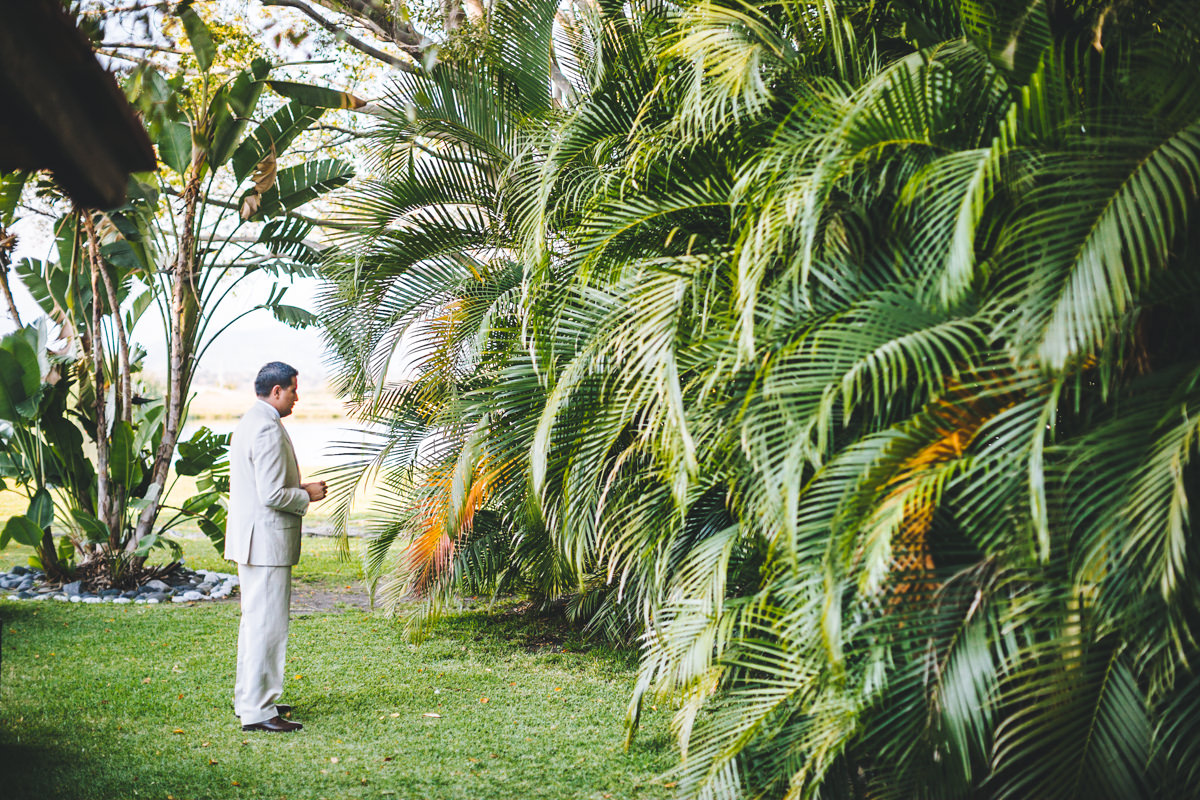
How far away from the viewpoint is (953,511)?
3.68 m

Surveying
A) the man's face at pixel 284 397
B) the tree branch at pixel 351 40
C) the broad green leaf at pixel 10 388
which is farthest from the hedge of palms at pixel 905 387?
the tree branch at pixel 351 40

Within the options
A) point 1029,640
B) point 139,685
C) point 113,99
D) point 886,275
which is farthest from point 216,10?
point 1029,640

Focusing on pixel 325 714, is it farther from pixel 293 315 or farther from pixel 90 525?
pixel 293 315

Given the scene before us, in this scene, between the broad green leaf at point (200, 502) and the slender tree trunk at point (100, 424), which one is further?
the broad green leaf at point (200, 502)

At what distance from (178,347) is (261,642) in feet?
16.6

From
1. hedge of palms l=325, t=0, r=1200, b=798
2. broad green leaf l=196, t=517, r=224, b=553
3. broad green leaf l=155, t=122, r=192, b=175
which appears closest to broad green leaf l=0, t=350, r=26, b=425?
broad green leaf l=196, t=517, r=224, b=553

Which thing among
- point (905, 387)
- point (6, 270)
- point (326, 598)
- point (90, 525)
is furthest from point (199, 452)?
point (905, 387)

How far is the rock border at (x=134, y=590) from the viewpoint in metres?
9.07

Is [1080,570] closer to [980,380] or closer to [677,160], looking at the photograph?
[980,380]

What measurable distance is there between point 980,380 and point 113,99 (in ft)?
10.7

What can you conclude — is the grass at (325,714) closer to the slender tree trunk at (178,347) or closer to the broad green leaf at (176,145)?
the slender tree trunk at (178,347)

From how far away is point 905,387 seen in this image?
11.7 feet

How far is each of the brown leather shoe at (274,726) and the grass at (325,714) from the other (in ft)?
0.20

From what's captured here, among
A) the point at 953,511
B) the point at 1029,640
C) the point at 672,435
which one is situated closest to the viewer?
the point at 1029,640
